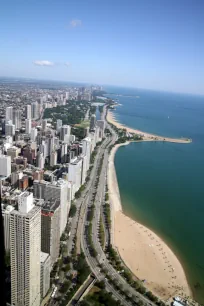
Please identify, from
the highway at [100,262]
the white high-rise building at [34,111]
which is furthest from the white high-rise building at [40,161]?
the white high-rise building at [34,111]

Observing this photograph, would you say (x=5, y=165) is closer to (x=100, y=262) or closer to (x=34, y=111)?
(x=100, y=262)

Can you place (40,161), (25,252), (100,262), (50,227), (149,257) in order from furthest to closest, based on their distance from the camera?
1. (40,161)
2. (149,257)
3. (100,262)
4. (50,227)
5. (25,252)

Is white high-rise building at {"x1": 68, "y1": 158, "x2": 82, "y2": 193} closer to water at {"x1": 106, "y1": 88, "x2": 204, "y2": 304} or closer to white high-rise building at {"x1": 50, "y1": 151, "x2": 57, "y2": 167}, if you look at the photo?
water at {"x1": 106, "y1": 88, "x2": 204, "y2": 304}

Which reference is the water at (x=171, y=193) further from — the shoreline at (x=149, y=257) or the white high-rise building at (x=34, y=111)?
the white high-rise building at (x=34, y=111)

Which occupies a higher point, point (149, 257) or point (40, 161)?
point (40, 161)

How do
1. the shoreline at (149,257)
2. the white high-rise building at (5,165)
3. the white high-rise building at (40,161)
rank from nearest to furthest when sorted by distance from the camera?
the shoreline at (149,257) < the white high-rise building at (5,165) < the white high-rise building at (40,161)

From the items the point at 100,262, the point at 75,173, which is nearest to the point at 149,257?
the point at 100,262

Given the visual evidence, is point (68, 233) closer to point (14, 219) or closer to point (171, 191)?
point (14, 219)
